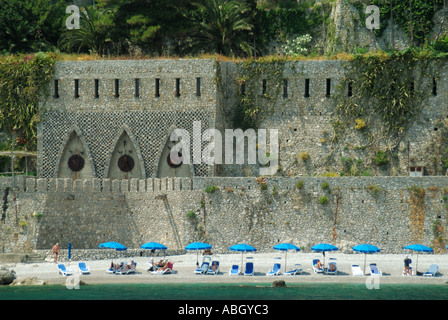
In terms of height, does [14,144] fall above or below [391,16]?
below

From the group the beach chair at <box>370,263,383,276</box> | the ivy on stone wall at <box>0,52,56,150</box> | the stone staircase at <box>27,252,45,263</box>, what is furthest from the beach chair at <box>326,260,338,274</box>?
the ivy on stone wall at <box>0,52,56,150</box>

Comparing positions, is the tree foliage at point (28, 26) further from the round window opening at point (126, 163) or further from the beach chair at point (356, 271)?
the beach chair at point (356, 271)

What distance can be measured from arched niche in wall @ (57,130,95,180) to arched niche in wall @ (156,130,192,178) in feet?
14.5

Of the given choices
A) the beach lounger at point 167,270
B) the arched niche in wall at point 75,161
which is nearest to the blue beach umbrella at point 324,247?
the beach lounger at point 167,270

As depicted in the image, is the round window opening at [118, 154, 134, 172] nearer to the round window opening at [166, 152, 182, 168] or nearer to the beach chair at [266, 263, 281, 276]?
the round window opening at [166, 152, 182, 168]

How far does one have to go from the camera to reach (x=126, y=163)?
216 ft

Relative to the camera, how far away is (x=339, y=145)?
66.0 m

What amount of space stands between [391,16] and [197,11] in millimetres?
12900

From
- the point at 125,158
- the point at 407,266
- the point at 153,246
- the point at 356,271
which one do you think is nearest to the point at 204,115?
the point at 125,158

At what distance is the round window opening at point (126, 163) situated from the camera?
6581 centimetres

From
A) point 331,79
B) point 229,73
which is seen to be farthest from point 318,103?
point 229,73

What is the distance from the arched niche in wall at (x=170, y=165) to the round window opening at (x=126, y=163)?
182cm

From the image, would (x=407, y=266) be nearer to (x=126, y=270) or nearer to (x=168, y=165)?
(x=126, y=270)
